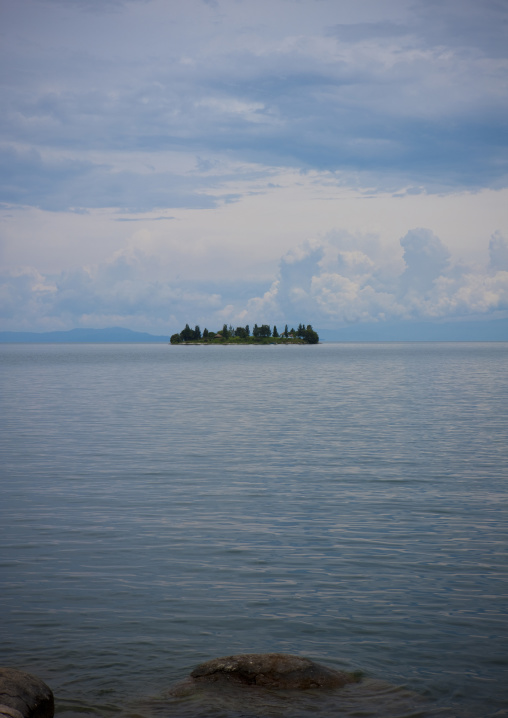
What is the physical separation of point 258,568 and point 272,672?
242 inches

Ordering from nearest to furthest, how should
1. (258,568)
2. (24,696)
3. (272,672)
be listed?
(24,696), (272,672), (258,568)

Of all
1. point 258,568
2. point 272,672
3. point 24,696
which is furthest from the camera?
point 258,568

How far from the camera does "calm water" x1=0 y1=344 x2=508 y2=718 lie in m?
13.2

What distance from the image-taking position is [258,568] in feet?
62.0

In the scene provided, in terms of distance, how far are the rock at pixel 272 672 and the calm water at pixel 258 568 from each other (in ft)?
0.96

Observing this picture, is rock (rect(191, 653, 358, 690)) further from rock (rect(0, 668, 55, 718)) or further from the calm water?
rock (rect(0, 668, 55, 718))

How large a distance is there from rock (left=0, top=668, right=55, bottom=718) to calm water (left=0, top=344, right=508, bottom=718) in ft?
2.81

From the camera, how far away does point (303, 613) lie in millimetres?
16016

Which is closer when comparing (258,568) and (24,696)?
(24,696)

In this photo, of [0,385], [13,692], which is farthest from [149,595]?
[0,385]

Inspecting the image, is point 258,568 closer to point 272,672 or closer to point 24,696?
point 272,672

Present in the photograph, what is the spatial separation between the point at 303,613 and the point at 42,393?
233 ft

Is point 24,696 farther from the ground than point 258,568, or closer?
farther from the ground

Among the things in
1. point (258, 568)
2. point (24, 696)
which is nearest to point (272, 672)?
point (24, 696)
